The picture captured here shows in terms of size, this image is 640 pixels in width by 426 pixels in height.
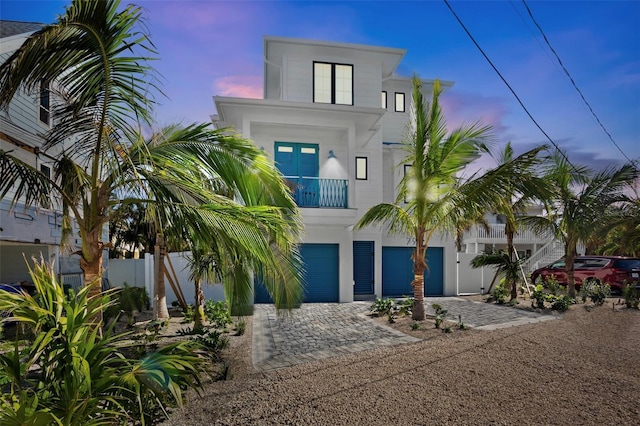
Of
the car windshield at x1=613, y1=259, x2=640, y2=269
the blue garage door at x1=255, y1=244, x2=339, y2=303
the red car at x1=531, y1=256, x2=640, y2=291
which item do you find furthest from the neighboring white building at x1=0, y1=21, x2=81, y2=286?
the car windshield at x1=613, y1=259, x2=640, y2=269

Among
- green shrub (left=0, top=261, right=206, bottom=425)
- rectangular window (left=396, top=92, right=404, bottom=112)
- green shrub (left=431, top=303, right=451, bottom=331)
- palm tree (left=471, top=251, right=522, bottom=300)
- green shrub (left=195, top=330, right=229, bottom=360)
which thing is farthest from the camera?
rectangular window (left=396, top=92, right=404, bottom=112)

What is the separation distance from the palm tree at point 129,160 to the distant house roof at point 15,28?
22.6ft

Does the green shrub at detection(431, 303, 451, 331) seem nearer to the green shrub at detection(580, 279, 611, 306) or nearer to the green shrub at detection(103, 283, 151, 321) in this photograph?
the green shrub at detection(580, 279, 611, 306)

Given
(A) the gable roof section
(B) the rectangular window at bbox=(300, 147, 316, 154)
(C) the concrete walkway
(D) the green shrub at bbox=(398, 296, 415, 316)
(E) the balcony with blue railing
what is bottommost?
(C) the concrete walkway

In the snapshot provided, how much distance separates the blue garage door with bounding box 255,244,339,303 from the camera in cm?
1382

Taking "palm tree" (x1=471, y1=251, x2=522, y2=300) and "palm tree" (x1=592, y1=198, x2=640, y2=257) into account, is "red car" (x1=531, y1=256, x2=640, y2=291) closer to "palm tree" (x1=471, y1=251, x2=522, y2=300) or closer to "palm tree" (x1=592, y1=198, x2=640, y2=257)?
"palm tree" (x1=592, y1=198, x2=640, y2=257)

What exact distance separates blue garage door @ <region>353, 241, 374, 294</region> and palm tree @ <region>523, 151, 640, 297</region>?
6467 mm

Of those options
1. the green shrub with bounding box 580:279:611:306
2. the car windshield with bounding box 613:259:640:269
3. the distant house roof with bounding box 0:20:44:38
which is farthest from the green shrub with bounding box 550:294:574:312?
the distant house roof with bounding box 0:20:44:38

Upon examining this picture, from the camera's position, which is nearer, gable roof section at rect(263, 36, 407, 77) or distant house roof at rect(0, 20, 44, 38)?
distant house roof at rect(0, 20, 44, 38)

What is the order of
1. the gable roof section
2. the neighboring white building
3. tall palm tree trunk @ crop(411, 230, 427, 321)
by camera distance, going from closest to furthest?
tall palm tree trunk @ crop(411, 230, 427, 321)
the neighboring white building
the gable roof section

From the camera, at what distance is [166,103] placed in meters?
5.04

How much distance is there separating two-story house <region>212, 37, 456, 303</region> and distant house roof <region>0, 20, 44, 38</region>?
5574mm

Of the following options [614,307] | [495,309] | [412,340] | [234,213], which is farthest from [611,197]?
[234,213]

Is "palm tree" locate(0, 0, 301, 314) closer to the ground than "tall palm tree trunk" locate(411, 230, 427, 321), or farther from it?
farther from it
